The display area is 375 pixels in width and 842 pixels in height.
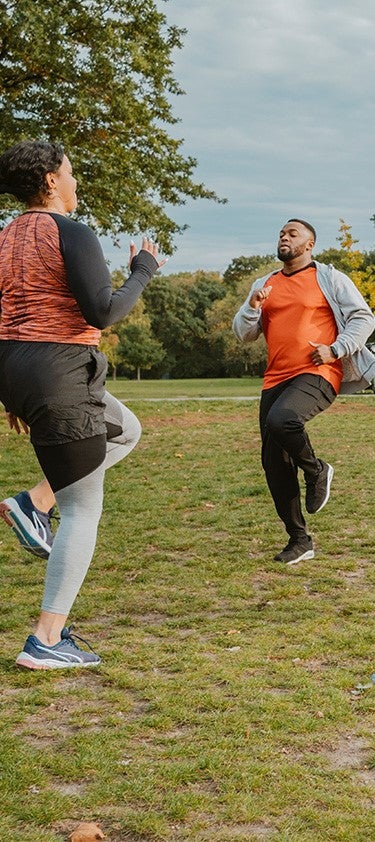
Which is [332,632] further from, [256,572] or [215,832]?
[215,832]

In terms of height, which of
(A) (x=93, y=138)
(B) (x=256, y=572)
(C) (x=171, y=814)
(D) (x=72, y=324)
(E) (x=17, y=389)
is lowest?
(B) (x=256, y=572)

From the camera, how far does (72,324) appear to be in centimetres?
414

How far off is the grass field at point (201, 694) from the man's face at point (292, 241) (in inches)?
82.7

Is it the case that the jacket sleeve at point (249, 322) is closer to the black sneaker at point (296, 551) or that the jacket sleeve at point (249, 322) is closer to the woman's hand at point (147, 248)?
the black sneaker at point (296, 551)

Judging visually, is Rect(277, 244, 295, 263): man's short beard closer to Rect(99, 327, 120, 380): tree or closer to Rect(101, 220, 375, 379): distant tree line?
Rect(99, 327, 120, 380): tree

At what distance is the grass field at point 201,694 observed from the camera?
115 inches

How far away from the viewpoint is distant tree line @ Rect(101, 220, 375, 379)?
6875cm

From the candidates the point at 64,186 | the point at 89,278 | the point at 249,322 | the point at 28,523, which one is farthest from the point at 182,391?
the point at 89,278

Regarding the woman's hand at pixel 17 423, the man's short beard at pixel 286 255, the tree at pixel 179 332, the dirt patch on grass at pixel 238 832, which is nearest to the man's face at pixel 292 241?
the man's short beard at pixel 286 255

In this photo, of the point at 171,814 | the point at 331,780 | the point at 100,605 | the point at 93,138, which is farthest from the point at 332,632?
the point at 93,138

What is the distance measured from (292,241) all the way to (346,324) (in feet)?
2.25

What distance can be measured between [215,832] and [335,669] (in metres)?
1.60

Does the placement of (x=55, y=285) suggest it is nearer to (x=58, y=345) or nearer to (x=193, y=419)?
(x=58, y=345)

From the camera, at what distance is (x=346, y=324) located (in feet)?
21.3
